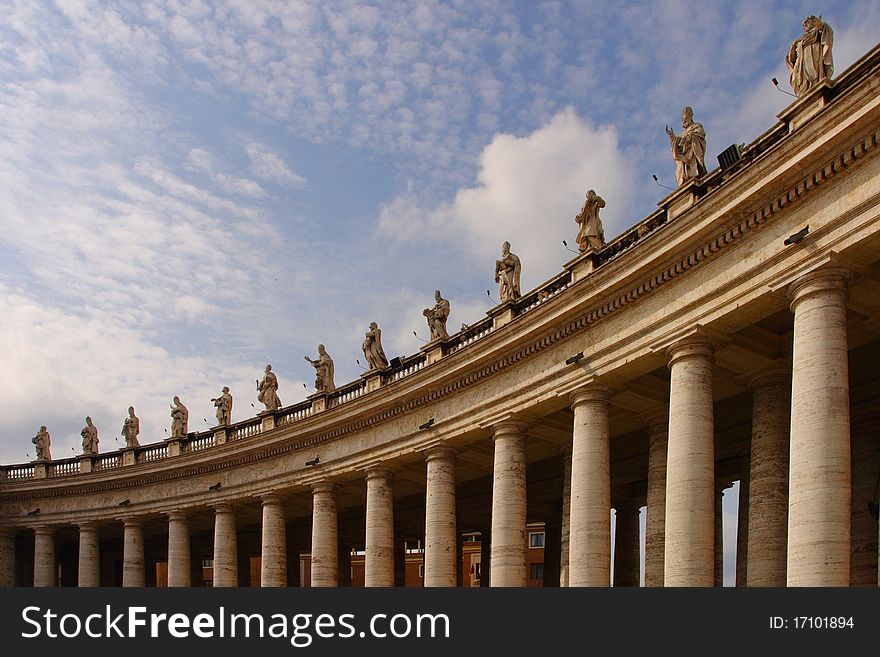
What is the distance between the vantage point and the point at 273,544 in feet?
180

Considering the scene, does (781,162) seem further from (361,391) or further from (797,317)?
(361,391)

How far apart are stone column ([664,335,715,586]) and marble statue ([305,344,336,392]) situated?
2802 centimetres

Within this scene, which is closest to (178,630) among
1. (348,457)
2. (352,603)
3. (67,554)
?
(352,603)

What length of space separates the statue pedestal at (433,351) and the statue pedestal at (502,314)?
161 inches

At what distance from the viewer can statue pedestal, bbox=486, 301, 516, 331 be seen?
41031 mm

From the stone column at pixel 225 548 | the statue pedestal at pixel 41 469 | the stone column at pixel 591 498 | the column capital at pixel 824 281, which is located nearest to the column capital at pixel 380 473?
the stone column at pixel 225 548

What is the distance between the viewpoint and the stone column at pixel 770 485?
30656 millimetres

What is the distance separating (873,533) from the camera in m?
32.8

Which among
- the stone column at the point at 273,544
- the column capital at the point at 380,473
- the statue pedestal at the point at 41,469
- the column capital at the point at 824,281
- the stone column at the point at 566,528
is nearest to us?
the column capital at the point at 824,281

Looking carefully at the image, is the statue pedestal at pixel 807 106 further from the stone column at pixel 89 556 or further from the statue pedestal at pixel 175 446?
the stone column at pixel 89 556

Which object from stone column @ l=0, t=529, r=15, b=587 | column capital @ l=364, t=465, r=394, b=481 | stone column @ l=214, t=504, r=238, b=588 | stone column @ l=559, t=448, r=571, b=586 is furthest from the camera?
stone column @ l=0, t=529, r=15, b=587

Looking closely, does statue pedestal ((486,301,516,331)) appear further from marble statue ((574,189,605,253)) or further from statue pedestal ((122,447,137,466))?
statue pedestal ((122,447,137,466))

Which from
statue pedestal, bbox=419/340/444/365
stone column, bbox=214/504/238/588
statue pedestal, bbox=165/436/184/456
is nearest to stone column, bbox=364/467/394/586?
statue pedestal, bbox=419/340/444/365

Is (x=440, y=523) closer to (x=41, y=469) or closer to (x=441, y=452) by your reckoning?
(x=441, y=452)
